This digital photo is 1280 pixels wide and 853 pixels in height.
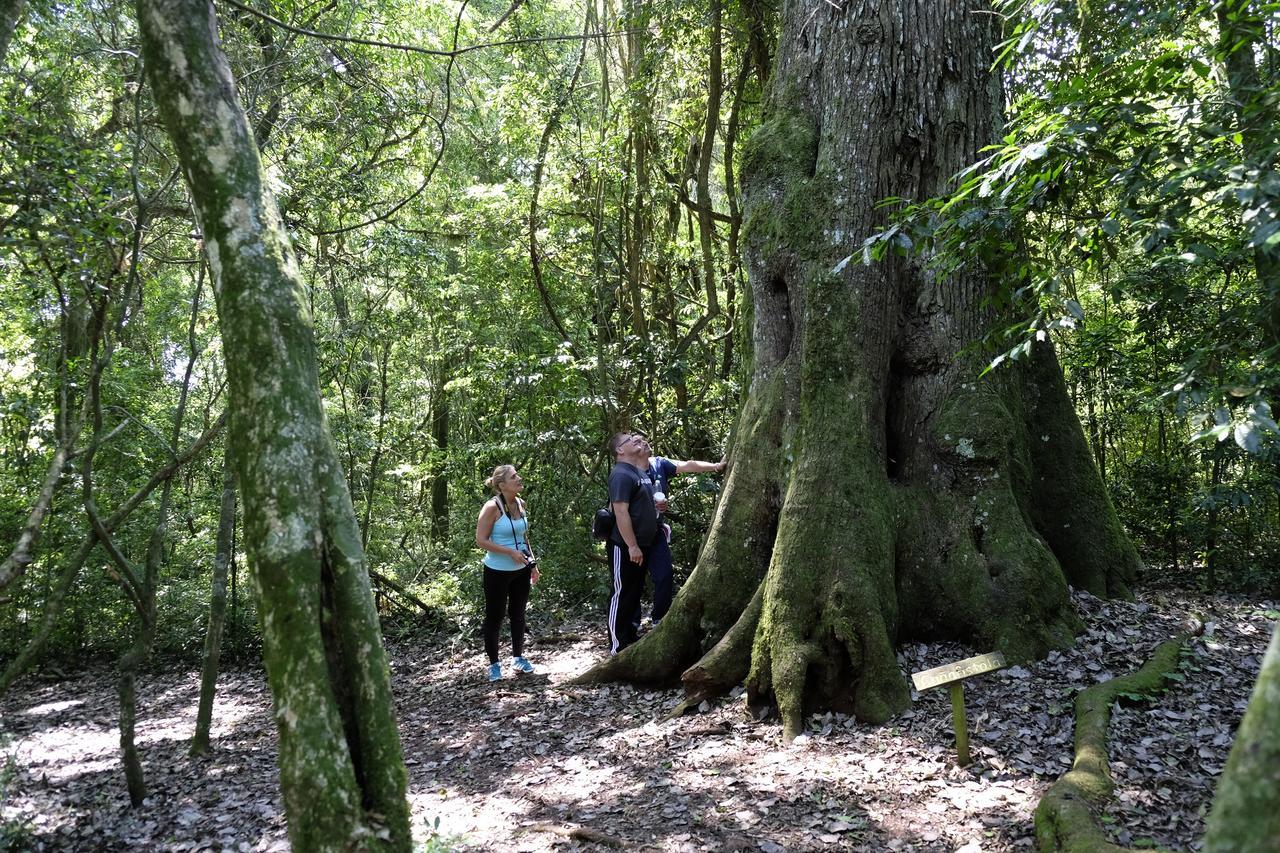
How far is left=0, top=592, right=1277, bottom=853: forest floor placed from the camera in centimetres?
391

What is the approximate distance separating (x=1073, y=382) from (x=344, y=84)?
9029 millimetres

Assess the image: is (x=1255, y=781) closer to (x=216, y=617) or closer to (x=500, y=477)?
(x=216, y=617)

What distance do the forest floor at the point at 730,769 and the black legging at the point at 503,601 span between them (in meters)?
0.60

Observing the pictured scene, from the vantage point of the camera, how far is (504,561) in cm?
748

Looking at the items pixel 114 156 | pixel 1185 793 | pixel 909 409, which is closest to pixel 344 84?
pixel 114 156

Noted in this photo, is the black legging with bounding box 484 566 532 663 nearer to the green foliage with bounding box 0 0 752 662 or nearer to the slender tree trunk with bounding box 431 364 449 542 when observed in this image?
the green foliage with bounding box 0 0 752 662

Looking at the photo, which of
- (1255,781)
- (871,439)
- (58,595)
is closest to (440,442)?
(58,595)

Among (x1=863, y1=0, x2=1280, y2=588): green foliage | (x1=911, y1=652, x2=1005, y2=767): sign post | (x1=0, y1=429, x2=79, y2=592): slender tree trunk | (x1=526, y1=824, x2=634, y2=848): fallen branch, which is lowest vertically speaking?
(x1=526, y1=824, x2=634, y2=848): fallen branch

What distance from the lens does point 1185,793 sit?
3.71 meters

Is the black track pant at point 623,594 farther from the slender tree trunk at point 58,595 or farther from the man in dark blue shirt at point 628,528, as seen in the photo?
the slender tree trunk at point 58,595

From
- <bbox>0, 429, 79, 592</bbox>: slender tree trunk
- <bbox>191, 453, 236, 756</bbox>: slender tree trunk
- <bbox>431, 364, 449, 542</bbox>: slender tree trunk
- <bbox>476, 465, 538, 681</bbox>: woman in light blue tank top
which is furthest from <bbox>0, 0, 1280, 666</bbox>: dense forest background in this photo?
<bbox>476, 465, 538, 681</bbox>: woman in light blue tank top

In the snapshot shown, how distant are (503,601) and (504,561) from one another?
0.40 metres

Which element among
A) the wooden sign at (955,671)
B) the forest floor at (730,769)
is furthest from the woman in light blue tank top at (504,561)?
the wooden sign at (955,671)

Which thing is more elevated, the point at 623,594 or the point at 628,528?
the point at 628,528
